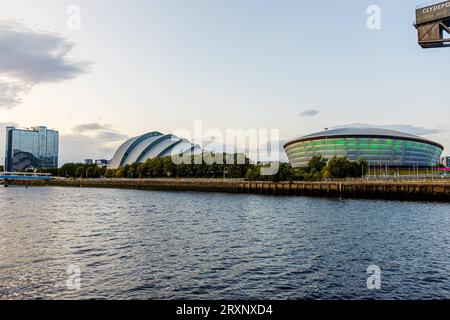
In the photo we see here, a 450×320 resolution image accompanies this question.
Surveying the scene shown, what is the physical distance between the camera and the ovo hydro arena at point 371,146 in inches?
5271

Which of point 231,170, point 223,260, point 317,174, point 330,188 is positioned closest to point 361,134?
point 317,174

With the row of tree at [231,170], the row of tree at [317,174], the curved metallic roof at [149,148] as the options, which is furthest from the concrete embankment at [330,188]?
the curved metallic roof at [149,148]

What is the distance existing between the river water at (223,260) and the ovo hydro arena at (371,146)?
107860 mm

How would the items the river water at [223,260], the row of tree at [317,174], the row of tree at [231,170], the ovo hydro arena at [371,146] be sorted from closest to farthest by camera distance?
the river water at [223,260], the row of tree at [317,174], the row of tree at [231,170], the ovo hydro arena at [371,146]

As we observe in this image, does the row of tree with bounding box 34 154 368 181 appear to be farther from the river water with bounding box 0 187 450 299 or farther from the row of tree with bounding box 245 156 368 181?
the river water with bounding box 0 187 450 299

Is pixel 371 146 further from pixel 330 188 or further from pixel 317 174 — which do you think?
pixel 330 188

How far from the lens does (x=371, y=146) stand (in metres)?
134

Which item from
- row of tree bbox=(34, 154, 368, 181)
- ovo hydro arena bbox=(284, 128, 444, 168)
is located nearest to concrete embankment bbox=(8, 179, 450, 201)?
Answer: row of tree bbox=(34, 154, 368, 181)

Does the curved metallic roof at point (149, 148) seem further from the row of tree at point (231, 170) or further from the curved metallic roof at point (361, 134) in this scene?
the curved metallic roof at point (361, 134)

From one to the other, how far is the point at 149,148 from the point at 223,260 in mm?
162404

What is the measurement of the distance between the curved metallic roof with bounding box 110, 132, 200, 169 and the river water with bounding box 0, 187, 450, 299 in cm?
13963
